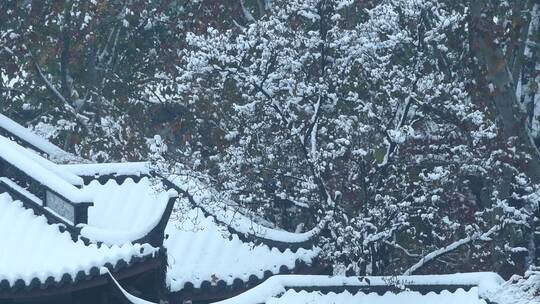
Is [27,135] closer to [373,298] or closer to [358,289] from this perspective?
[358,289]

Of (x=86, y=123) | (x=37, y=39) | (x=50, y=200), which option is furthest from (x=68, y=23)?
(x=50, y=200)

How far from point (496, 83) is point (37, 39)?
10915 millimetres

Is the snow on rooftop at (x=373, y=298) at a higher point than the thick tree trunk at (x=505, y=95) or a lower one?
lower

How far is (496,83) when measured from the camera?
36.7ft

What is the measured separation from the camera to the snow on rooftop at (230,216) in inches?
463

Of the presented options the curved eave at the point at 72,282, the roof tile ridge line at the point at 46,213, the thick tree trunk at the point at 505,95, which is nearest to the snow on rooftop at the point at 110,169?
the roof tile ridge line at the point at 46,213

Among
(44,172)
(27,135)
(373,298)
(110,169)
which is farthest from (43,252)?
A: (27,135)

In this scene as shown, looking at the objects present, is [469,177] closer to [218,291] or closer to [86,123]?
[218,291]

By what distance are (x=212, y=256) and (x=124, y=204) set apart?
1329mm

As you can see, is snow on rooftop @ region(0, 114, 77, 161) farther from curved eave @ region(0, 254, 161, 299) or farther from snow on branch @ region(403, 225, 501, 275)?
snow on branch @ region(403, 225, 501, 275)

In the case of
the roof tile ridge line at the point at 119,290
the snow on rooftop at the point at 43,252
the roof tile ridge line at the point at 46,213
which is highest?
the roof tile ridge line at the point at 46,213

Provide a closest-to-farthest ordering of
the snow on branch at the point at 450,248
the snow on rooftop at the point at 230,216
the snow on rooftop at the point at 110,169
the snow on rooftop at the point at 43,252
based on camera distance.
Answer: the snow on rooftop at the point at 43,252 < the snow on branch at the point at 450,248 < the snow on rooftop at the point at 230,216 < the snow on rooftop at the point at 110,169

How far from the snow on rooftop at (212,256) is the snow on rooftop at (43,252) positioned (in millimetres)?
1915

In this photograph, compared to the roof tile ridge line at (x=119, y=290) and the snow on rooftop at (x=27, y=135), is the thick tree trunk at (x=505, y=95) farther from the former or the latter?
the snow on rooftop at (x=27, y=135)
